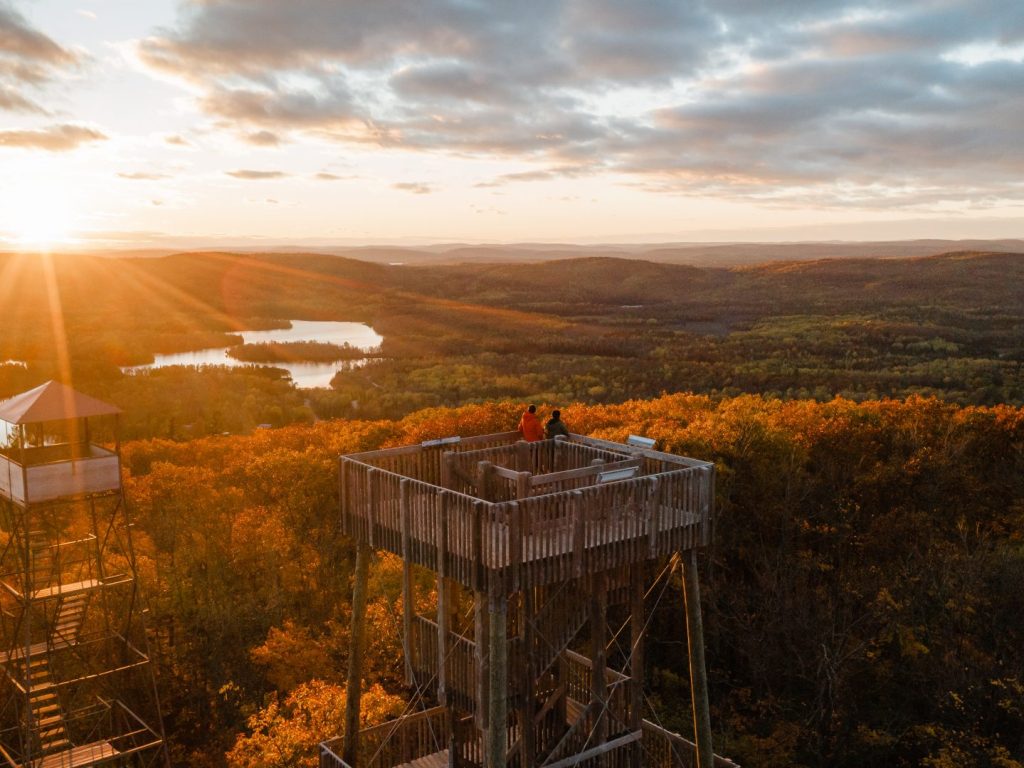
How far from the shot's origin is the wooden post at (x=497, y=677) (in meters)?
12.3

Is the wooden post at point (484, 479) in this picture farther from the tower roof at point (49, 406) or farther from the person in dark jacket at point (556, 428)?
the tower roof at point (49, 406)

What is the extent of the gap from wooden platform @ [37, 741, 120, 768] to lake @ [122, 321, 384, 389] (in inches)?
3275

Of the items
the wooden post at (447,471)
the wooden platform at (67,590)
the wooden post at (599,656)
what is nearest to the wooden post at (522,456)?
the wooden post at (447,471)

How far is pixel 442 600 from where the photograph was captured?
13.9 m

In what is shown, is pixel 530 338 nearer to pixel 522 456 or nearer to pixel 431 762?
pixel 522 456

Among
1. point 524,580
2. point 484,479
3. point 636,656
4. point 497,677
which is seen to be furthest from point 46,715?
point 524,580

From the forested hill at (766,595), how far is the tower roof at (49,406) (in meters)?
9.48

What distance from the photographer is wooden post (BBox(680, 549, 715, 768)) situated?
1493 centimetres

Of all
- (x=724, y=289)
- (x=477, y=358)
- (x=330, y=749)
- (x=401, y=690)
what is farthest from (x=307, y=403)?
(x=724, y=289)

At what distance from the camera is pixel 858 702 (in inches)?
1048

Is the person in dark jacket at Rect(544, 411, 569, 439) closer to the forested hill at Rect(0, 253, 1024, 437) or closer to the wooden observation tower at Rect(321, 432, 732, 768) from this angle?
the wooden observation tower at Rect(321, 432, 732, 768)

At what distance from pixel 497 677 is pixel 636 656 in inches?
175

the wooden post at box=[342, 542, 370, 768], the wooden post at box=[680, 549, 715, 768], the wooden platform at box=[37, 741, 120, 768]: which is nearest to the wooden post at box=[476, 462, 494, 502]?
the wooden post at box=[342, 542, 370, 768]

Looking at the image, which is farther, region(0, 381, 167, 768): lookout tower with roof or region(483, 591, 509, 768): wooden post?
region(0, 381, 167, 768): lookout tower with roof
